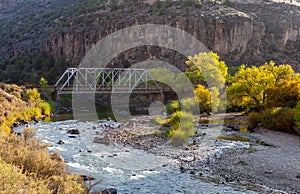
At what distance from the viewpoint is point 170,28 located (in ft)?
298

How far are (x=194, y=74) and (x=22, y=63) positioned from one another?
61.3 metres

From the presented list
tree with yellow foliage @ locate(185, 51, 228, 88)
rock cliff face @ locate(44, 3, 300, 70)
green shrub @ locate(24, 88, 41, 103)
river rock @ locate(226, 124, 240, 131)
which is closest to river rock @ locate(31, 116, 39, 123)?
green shrub @ locate(24, 88, 41, 103)

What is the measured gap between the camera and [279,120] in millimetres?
28234

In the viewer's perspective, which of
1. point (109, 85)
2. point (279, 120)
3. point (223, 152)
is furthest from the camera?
point (109, 85)

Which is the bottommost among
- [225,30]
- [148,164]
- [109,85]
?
[148,164]

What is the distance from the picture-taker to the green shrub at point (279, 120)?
2719 cm

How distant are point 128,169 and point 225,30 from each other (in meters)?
77.5

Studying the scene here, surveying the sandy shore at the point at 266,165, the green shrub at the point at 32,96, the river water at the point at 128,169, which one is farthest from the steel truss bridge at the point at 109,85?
the sandy shore at the point at 266,165

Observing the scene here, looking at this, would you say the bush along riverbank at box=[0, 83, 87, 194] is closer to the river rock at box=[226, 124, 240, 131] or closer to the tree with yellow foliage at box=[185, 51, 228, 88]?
the river rock at box=[226, 124, 240, 131]

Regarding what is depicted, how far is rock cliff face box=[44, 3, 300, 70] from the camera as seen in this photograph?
287 ft

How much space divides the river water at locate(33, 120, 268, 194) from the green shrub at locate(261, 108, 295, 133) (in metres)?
13.5

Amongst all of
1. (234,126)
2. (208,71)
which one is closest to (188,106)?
(234,126)

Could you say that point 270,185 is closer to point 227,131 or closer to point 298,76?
point 227,131

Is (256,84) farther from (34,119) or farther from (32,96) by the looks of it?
(32,96)
